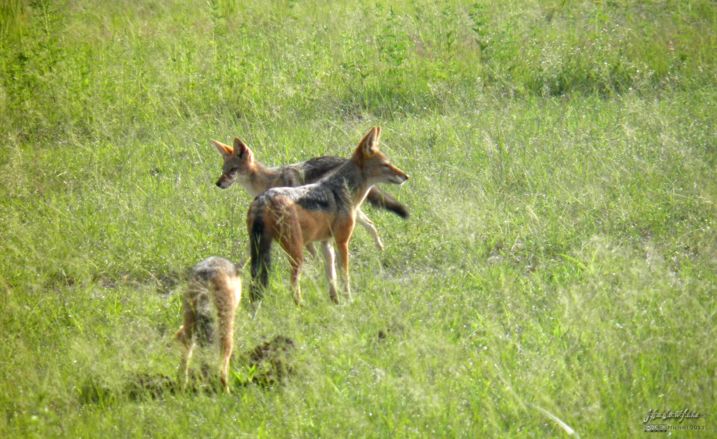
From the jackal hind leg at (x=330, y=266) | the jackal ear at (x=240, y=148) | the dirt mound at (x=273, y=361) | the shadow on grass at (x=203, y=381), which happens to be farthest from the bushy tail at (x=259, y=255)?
the jackal ear at (x=240, y=148)

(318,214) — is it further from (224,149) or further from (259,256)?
(224,149)

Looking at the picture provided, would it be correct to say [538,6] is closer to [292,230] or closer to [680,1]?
[680,1]

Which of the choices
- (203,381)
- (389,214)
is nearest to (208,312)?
(203,381)

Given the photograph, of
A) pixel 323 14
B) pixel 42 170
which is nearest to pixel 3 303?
pixel 42 170

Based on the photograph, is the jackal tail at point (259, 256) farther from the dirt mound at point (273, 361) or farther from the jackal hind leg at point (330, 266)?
the dirt mound at point (273, 361)

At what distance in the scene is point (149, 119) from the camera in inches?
472

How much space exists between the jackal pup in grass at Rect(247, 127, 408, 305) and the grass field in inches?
9.4

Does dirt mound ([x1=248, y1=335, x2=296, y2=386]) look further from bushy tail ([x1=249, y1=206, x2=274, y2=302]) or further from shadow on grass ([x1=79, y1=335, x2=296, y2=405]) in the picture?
bushy tail ([x1=249, y1=206, x2=274, y2=302])

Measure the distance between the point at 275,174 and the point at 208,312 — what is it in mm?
3733

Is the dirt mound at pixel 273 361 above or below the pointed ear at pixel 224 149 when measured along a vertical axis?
above

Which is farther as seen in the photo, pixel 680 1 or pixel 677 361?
pixel 680 1

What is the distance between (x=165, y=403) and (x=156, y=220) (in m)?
3.45

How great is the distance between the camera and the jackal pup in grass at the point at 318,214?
23.2 feet

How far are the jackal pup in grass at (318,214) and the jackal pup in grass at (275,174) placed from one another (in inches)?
9.0
